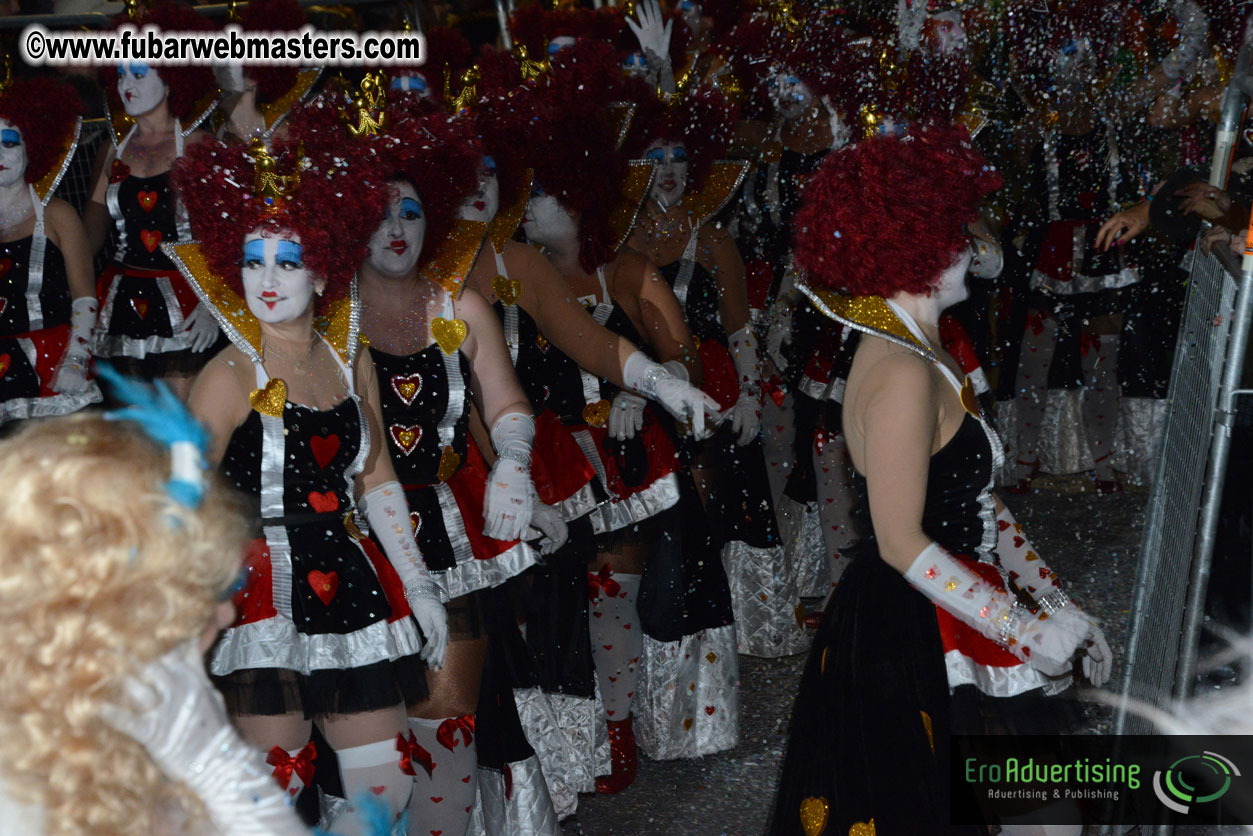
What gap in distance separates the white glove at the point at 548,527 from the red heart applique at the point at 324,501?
58cm

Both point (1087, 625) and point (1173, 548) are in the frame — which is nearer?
point (1087, 625)

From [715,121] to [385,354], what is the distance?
1776 mm

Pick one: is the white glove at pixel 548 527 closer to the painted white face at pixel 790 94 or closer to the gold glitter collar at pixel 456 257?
the gold glitter collar at pixel 456 257

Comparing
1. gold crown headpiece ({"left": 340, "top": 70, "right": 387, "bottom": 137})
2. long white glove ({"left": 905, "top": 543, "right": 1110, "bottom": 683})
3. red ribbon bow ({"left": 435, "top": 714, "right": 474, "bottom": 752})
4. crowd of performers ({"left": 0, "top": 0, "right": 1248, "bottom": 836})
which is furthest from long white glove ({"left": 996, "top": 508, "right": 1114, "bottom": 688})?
gold crown headpiece ({"left": 340, "top": 70, "right": 387, "bottom": 137})

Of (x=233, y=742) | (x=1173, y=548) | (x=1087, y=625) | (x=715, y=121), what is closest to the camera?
(x=233, y=742)

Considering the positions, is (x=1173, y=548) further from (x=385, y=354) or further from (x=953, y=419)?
(x=385, y=354)

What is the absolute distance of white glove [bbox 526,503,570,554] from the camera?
305 cm

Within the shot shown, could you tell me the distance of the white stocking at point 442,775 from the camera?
2.82 meters

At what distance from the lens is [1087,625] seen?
2242 millimetres

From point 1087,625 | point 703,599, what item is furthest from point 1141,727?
point 703,599

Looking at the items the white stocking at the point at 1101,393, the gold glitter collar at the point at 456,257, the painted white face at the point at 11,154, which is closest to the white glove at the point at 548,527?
the gold glitter collar at the point at 456,257

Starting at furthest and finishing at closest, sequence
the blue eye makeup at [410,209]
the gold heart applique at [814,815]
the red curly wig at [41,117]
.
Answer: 1. the red curly wig at [41,117]
2. the blue eye makeup at [410,209]
3. the gold heart applique at [814,815]

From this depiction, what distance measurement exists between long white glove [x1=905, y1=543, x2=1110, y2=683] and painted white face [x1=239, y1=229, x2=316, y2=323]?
4.26 feet

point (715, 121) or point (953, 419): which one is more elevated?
point (715, 121)
